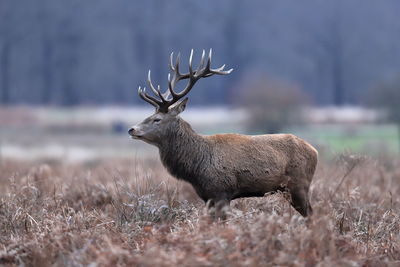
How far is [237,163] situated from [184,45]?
3721 cm

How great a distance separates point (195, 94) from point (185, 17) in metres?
5.81

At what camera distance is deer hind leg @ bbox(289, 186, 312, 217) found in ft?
26.2

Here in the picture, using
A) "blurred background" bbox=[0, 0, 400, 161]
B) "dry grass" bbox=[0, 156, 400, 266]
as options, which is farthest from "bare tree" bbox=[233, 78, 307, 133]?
"dry grass" bbox=[0, 156, 400, 266]

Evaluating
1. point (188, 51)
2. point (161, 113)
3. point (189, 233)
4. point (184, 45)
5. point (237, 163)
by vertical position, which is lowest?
point (189, 233)

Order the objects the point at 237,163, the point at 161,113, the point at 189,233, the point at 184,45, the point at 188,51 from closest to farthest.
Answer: the point at 189,233, the point at 237,163, the point at 161,113, the point at 184,45, the point at 188,51

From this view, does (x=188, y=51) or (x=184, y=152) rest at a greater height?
(x=188, y=51)

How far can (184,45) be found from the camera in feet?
146

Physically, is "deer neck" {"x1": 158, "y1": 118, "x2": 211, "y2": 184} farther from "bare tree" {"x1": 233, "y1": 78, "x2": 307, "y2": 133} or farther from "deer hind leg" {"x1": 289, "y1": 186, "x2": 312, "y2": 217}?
"bare tree" {"x1": 233, "y1": 78, "x2": 307, "y2": 133}

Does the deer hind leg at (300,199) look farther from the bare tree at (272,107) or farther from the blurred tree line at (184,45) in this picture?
the blurred tree line at (184,45)

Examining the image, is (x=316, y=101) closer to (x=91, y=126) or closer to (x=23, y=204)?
(x=91, y=126)

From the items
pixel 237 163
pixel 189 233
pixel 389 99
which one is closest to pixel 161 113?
pixel 237 163

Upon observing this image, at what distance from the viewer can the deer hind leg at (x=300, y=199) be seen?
Answer: 798 cm

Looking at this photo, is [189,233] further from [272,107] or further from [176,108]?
[272,107]

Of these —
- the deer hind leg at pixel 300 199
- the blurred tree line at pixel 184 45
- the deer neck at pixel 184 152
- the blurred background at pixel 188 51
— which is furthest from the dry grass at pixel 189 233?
the blurred tree line at pixel 184 45
